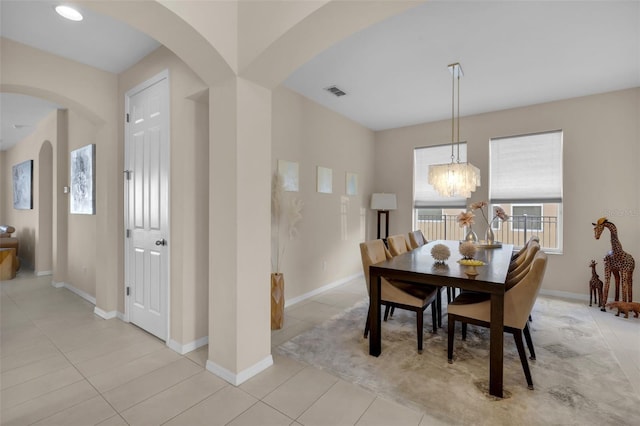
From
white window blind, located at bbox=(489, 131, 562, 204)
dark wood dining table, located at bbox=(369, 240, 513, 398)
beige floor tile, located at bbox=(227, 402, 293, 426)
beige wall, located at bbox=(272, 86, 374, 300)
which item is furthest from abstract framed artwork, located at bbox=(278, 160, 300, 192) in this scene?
white window blind, located at bbox=(489, 131, 562, 204)

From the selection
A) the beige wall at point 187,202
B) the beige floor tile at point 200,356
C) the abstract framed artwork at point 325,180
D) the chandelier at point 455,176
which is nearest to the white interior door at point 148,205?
the beige wall at point 187,202

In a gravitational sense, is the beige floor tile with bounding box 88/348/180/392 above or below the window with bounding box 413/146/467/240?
below

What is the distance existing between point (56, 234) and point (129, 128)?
283 centimetres

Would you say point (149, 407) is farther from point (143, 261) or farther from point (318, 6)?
point (318, 6)

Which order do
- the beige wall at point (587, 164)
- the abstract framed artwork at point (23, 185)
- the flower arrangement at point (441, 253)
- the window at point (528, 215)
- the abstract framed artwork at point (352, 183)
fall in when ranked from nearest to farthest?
the flower arrangement at point (441, 253)
the beige wall at point (587, 164)
the window at point (528, 215)
the abstract framed artwork at point (352, 183)
the abstract framed artwork at point (23, 185)

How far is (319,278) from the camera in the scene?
4375 mm

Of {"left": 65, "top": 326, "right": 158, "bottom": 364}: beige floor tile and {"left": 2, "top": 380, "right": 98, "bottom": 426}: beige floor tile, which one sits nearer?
{"left": 2, "top": 380, "right": 98, "bottom": 426}: beige floor tile

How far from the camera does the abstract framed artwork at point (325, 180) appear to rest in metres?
4.34

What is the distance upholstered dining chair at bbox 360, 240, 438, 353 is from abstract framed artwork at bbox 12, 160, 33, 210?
660 cm

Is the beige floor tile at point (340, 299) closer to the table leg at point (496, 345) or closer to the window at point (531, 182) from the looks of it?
the table leg at point (496, 345)

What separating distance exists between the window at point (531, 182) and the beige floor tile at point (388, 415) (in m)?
3.92

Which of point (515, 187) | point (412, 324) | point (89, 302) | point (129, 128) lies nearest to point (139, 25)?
point (129, 128)

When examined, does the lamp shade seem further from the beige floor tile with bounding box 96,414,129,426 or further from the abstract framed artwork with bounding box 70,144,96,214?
the beige floor tile with bounding box 96,414,129,426

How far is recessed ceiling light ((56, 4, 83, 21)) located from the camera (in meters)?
2.18
